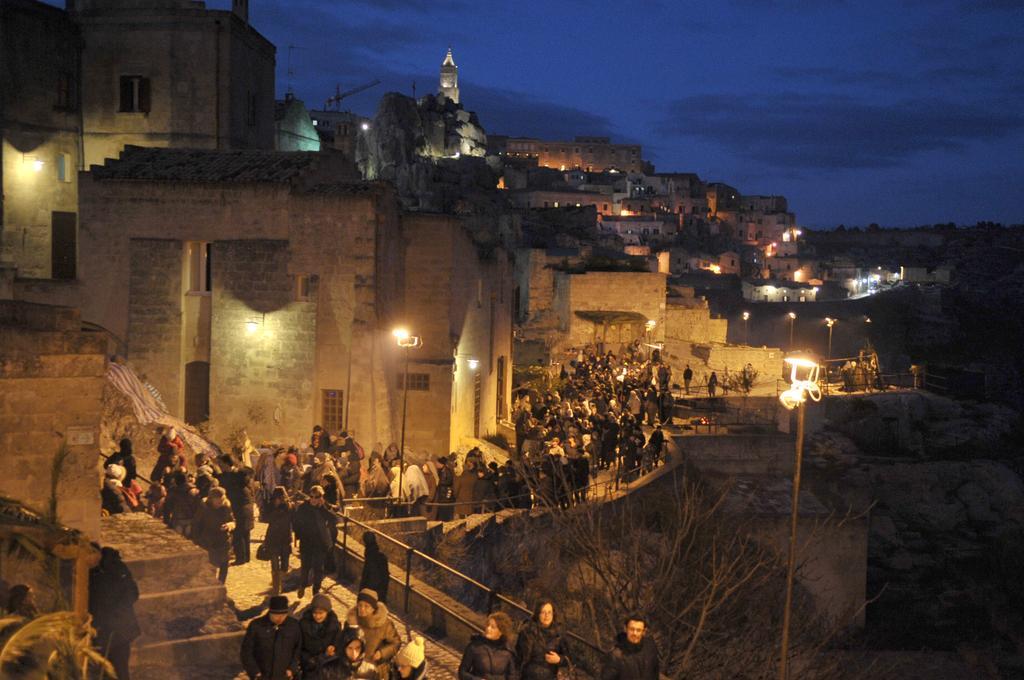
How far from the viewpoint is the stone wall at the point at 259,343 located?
22109mm

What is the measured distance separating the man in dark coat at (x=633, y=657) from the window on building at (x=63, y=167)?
25.8m

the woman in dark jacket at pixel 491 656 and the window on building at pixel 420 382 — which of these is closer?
the woman in dark jacket at pixel 491 656

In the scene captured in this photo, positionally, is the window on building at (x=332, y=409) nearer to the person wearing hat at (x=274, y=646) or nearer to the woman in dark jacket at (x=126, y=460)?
the woman in dark jacket at (x=126, y=460)

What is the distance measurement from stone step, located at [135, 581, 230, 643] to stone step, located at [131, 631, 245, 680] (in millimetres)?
191

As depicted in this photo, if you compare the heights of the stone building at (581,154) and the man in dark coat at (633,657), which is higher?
the stone building at (581,154)

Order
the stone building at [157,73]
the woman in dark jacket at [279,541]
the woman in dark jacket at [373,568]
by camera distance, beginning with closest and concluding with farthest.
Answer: the woman in dark jacket at [373,568] < the woman in dark jacket at [279,541] < the stone building at [157,73]

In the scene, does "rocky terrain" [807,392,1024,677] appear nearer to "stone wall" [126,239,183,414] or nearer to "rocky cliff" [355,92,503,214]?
"stone wall" [126,239,183,414]

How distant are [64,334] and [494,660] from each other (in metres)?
5.80

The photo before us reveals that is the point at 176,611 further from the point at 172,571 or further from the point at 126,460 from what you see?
the point at 126,460

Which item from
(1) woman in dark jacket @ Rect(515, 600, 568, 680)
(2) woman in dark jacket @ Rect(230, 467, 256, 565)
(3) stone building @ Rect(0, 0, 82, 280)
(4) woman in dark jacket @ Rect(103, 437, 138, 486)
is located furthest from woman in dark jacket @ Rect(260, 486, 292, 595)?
(3) stone building @ Rect(0, 0, 82, 280)

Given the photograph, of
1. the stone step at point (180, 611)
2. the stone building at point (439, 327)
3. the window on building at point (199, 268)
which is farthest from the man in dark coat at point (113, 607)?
the window on building at point (199, 268)

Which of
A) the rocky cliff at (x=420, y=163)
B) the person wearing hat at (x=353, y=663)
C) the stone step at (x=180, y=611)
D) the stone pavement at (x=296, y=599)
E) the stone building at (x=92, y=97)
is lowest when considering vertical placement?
the stone pavement at (x=296, y=599)

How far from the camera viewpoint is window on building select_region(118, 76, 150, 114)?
2900cm

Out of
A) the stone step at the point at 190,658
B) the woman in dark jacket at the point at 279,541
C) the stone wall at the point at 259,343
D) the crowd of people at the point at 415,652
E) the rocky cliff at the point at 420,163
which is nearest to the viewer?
the crowd of people at the point at 415,652
